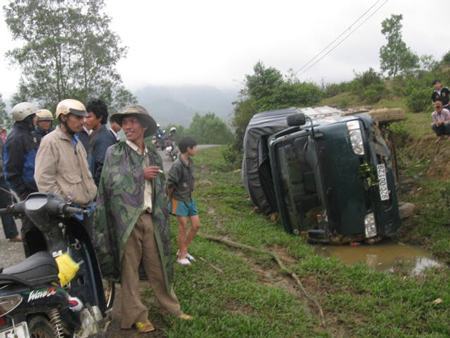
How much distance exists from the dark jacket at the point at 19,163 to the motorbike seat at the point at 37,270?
2.39 metres

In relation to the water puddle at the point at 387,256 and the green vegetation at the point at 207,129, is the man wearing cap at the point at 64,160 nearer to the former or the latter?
the water puddle at the point at 387,256

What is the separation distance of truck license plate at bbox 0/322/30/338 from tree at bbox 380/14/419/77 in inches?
1234

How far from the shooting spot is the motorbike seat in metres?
2.43

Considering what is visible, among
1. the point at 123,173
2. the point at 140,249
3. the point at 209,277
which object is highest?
the point at 123,173

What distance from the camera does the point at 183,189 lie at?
5277mm

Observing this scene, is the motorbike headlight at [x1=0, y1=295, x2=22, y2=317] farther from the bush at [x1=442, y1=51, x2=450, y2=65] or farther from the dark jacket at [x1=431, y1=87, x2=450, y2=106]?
the bush at [x1=442, y1=51, x2=450, y2=65]

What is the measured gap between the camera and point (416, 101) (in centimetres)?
1494

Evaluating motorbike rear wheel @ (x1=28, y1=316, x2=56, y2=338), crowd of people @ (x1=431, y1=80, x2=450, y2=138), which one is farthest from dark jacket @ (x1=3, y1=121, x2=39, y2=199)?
crowd of people @ (x1=431, y1=80, x2=450, y2=138)

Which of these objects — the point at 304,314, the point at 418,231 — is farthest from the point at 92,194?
the point at 418,231

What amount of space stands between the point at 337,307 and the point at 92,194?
243cm

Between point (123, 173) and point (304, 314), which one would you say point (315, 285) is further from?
point (123, 173)

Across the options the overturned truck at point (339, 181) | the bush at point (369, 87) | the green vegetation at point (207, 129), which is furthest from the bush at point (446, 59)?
the green vegetation at point (207, 129)

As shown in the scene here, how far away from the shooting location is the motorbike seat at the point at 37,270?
2.43m

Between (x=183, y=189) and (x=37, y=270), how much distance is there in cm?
284
